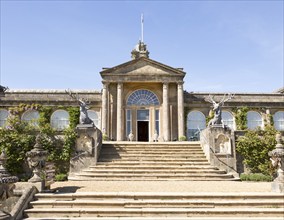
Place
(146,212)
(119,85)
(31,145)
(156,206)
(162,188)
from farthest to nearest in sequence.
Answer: (119,85) → (31,145) → (162,188) → (156,206) → (146,212)

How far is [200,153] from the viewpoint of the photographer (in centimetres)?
1772

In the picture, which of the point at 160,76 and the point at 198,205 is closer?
the point at 198,205

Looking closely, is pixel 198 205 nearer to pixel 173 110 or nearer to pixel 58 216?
pixel 58 216

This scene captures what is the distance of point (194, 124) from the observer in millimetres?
27750

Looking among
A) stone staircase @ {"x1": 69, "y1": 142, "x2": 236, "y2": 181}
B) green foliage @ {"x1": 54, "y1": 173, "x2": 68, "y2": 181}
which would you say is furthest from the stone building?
green foliage @ {"x1": 54, "y1": 173, "x2": 68, "y2": 181}

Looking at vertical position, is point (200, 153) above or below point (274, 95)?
below

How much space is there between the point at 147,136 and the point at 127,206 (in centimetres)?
1856

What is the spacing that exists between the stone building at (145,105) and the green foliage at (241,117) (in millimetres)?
311

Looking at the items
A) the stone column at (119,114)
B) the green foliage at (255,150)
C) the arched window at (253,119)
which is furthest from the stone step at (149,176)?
the arched window at (253,119)

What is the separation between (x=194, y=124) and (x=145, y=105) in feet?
17.7

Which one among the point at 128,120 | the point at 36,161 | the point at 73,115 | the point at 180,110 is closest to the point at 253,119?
the point at 180,110

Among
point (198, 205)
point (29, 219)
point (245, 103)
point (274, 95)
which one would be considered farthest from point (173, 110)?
point (29, 219)

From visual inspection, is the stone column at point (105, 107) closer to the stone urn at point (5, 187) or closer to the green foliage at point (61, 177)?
the green foliage at point (61, 177)

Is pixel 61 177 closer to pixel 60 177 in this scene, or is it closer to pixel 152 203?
pixel 60 177
